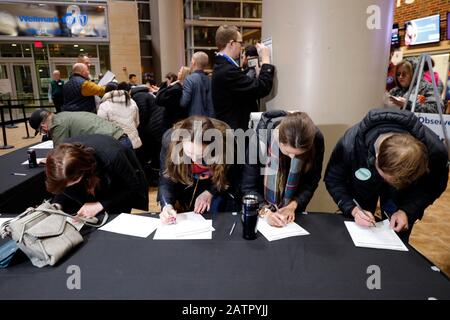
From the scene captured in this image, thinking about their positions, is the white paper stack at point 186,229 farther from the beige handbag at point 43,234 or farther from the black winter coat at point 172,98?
the black winter coat at point 172,98

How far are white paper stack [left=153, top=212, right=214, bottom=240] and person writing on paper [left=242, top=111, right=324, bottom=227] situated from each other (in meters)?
0.30

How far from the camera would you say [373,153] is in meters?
1.51

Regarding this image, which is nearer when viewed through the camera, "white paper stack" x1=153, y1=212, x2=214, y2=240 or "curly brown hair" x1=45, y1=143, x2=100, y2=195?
"white paper stack" x1=153, y1=212, x2=214, y2=240

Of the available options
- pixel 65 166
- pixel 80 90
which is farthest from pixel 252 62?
pixel 80 90

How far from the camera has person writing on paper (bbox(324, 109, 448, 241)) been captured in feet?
4.23

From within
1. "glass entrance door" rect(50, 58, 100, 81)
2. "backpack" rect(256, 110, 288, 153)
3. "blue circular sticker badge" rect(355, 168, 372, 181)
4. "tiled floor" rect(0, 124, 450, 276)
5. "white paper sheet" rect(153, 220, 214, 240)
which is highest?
"glass entrance door" rect(50, 58, 100, 81)

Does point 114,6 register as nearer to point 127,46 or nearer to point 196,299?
point 127,46

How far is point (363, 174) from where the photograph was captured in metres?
1.58

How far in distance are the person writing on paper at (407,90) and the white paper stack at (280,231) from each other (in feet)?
8.84

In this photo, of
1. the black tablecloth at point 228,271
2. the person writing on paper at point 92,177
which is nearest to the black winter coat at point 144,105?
the person writing on paper at point 92,177

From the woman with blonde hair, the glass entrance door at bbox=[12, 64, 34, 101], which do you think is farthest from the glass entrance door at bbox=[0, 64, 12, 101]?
the woman with blonde hair

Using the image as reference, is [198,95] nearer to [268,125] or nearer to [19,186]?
[268,125]

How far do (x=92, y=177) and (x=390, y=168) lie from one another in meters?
1.42

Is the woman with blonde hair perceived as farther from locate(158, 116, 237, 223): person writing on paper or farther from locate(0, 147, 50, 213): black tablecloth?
locate(158, 116, 237, 223): person writing on paper
